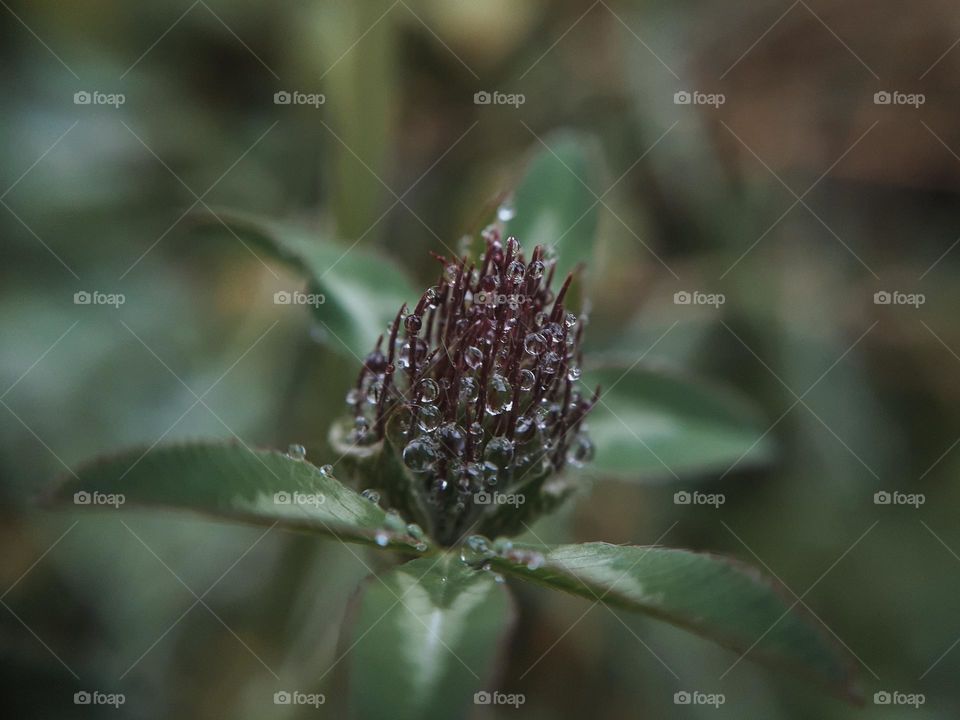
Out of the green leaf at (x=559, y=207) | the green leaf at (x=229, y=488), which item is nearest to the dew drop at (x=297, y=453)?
the green leaf at (x=229, y=488)

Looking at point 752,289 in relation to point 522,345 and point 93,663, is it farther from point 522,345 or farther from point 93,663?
point 93,663

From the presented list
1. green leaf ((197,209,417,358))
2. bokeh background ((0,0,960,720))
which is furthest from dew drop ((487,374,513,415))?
bokeh background ((0,0,960,720))

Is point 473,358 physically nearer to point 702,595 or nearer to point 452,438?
point 452,438

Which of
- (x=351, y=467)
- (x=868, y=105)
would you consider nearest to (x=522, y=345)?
(x=351, y=467)

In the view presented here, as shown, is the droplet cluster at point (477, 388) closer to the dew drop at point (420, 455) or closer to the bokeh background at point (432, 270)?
the dew drop at point (420, 455)

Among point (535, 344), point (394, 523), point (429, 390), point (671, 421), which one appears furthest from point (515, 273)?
point (671, 421)

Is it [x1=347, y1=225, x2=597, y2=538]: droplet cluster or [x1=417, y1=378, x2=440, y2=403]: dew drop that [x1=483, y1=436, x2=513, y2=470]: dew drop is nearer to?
[x1=347, y1=225, x2=597, y2=538]: droplet cluster
